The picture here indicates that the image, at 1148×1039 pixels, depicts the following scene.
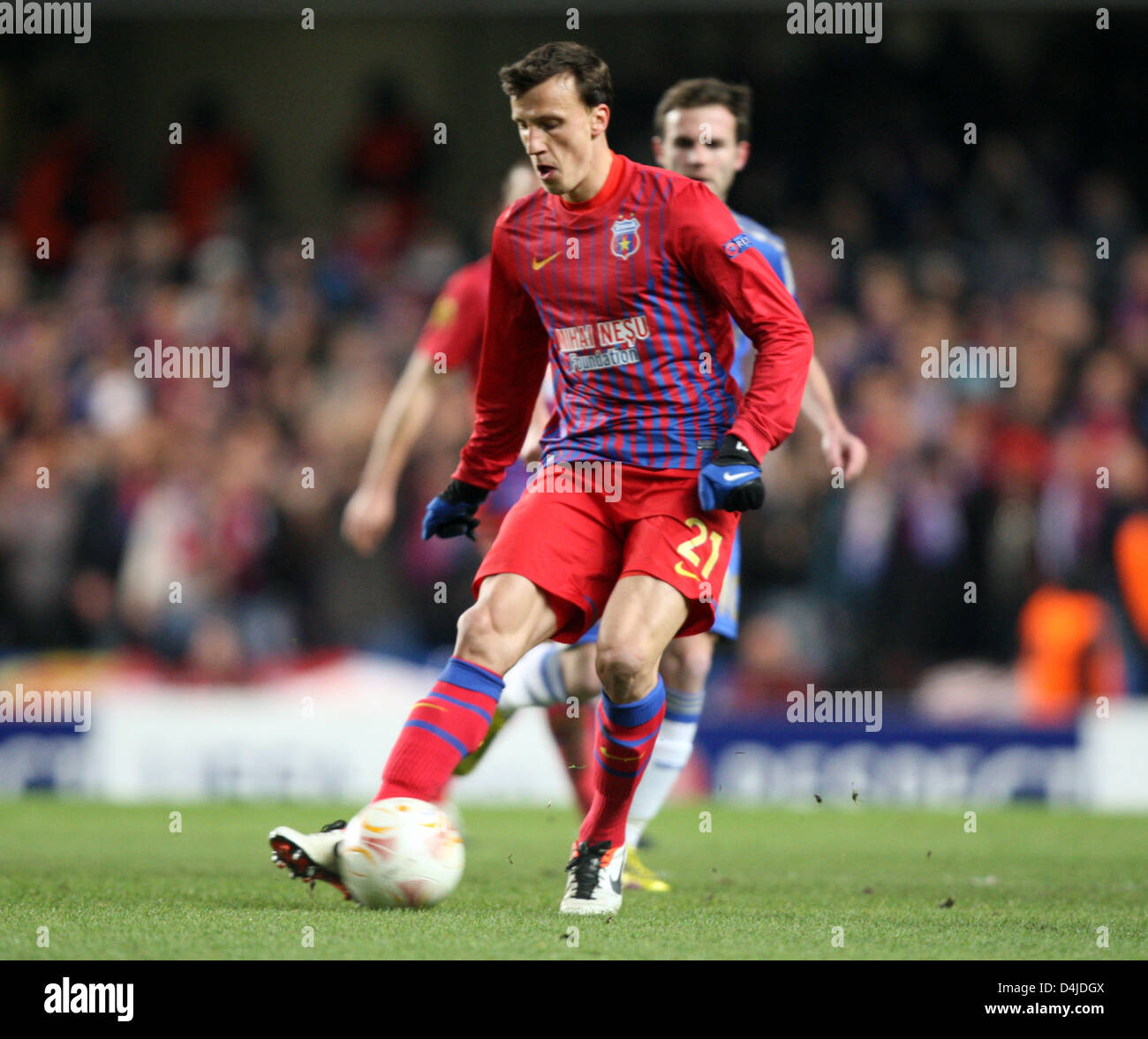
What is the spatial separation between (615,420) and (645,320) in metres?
0.29

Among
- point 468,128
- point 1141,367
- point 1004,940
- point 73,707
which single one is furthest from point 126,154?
point 1004,940

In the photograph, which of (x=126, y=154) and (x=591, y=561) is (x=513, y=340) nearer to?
(x=591, y=561)

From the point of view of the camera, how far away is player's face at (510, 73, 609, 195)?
469cm

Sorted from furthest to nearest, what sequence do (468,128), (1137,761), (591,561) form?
(468,128) → (1137,761) → (591,561)

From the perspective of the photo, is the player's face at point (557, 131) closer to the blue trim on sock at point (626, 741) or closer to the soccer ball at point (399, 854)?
the blue trim on sock at point (626, 741)

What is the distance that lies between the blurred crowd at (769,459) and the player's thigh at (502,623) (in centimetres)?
609

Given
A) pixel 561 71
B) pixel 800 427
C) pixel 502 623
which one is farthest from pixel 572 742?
pixel 800 427

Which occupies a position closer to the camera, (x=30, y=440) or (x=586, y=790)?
(x=586, y=790)

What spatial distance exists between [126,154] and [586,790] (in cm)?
1143

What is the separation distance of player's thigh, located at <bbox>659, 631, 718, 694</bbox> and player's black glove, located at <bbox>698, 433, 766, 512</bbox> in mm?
1313

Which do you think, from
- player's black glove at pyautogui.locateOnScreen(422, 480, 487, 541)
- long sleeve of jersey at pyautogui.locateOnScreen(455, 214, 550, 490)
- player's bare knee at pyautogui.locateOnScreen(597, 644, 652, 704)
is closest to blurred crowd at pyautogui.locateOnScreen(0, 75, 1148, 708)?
player's black glove at pyautogui.locateOnScreen(422, 480, 487, 541)

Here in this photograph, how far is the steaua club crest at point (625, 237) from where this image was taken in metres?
4.79

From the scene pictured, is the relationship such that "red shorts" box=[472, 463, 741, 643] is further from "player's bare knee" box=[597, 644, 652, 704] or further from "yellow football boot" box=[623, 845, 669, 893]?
"yellow football boot" box=[623, 845, 669, 893]

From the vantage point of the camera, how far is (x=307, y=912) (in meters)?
4.52
